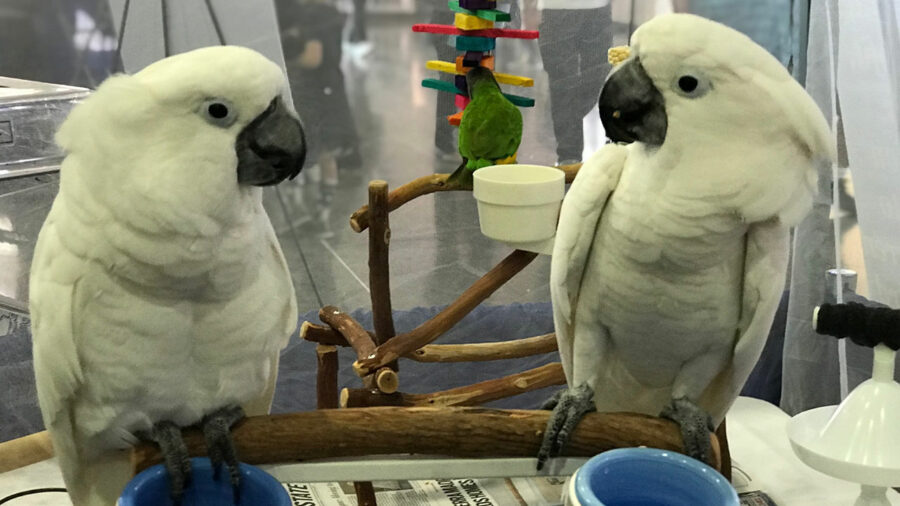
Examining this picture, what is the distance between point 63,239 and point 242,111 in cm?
24

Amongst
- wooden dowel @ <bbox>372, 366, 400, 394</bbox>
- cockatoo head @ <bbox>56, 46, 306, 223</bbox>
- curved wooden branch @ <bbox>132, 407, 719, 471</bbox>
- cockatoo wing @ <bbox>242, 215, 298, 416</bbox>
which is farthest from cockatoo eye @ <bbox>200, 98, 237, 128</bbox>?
wooden dowel @ <bbox>372, 366, 400, 394</bbox>

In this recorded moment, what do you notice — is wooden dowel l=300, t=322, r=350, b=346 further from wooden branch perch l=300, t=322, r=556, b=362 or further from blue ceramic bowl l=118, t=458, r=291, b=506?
blue ceramic bowl l=118, t=458, r=291, b=506

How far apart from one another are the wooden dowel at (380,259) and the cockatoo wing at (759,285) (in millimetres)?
688

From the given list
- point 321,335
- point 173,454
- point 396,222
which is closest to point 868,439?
point 173,454

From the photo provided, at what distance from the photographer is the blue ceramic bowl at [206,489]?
0.70 m

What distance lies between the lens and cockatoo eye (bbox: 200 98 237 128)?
0.76m

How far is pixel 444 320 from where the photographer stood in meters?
1.48

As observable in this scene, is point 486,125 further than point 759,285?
Yes

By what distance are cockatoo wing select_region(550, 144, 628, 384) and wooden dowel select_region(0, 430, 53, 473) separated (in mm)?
1087

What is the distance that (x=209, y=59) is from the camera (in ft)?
2.49

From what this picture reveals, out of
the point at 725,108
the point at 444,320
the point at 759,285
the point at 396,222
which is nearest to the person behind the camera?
the point at 725,108

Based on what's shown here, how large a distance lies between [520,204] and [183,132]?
712 mm

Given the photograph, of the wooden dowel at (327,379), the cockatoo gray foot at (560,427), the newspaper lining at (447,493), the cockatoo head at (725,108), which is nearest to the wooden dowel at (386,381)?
the wooden dowel at (327,379)

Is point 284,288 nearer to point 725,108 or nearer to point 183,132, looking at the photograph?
point 183,132
